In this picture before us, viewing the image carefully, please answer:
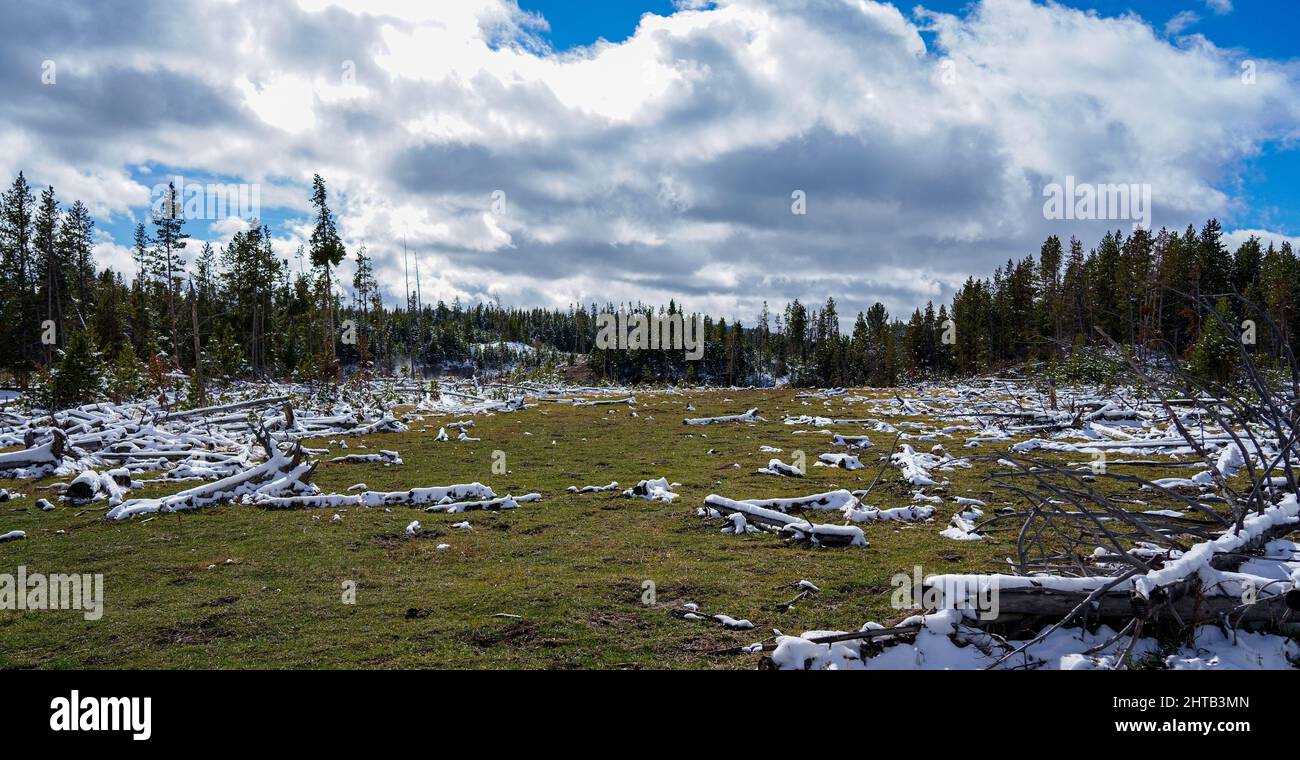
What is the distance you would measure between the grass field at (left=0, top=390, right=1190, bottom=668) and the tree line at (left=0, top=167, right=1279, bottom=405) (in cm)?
418

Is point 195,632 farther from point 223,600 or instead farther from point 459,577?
point 459,577

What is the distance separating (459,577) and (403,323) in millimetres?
122449

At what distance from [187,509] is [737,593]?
11.8 m

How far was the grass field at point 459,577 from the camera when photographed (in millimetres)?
6305

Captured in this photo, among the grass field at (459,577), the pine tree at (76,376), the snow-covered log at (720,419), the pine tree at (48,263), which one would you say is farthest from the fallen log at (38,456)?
the pine tree at (48,263)

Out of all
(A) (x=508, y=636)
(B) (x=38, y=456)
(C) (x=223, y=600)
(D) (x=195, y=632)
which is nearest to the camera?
(A) (x=508, y=636)

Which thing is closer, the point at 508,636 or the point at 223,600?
the point at 508,636

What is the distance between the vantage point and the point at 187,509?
13148mm

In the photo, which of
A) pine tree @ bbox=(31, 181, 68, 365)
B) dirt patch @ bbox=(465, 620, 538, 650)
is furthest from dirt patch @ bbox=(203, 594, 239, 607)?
pine tree @ bbox=(31, 181, 68, 365)

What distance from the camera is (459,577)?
8773 mm

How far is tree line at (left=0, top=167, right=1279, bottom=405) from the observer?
30.9 m

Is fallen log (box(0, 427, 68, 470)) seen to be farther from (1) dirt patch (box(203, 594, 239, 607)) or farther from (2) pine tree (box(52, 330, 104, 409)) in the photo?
(1) dirt patch (box(203, 594, 239, 607))

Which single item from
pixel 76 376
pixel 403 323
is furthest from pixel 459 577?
pixel 403 323
